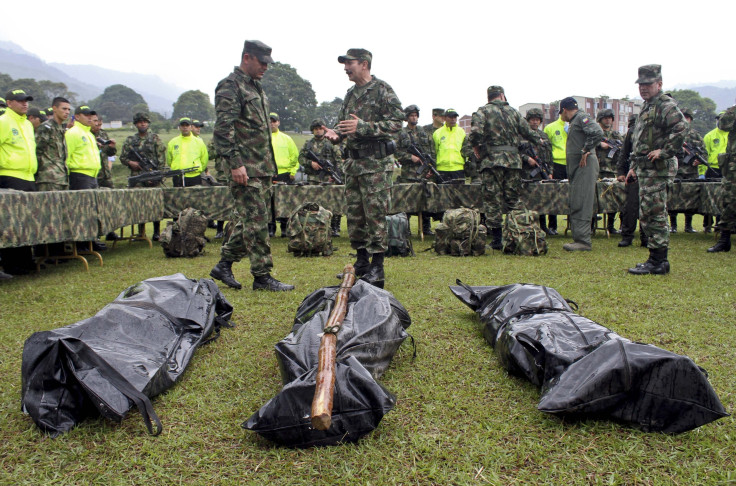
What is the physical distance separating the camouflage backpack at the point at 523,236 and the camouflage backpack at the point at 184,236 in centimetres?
418

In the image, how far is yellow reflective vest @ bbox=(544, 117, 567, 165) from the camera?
27.3ft

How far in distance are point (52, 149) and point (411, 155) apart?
18.7ft

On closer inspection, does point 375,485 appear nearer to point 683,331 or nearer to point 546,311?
point 546,311

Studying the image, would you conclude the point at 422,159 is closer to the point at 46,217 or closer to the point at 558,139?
the point at 558,139

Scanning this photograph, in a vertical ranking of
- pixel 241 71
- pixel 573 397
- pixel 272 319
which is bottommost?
pixel 272 319

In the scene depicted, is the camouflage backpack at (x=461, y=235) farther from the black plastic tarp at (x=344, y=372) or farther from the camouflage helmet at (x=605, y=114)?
the camouflage helmet at (x=605, y=114)

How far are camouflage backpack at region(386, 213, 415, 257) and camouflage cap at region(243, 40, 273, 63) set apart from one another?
9.25 ft

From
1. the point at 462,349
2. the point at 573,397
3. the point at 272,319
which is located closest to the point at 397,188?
the point at 272,319

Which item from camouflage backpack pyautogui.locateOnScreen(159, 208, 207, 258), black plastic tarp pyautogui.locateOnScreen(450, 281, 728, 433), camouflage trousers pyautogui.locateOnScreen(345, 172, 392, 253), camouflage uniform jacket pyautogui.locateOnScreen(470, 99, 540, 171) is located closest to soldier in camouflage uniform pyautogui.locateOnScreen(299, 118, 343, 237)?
camouflage backpack pyautogui.locateOnScreen(159, 208, 207, 258)

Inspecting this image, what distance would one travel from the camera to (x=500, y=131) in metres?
6.46

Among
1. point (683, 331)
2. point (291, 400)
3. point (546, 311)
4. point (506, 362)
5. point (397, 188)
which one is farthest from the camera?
point (397, 188)

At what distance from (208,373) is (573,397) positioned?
1787 mm

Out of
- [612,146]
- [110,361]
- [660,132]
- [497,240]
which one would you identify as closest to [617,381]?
[110,361]

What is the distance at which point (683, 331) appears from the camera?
3.00 meters
